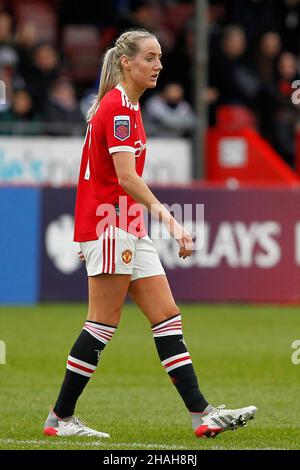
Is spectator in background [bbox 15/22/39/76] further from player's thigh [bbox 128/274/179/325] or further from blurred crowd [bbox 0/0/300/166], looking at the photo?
player's thigh [bbox 128/274/179/325]

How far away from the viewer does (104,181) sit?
759 cm

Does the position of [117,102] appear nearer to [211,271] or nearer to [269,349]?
[269,349]

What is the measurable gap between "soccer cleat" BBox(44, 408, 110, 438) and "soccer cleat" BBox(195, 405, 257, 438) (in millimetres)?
542

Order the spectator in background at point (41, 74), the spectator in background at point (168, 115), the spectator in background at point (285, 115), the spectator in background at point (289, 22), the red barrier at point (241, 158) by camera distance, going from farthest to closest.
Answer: the spectator in background at point (289, 22)
the spectator in background at point (285, 115)
the red barrier at point (241, 158)
the spectator in background at point (168, 115)
the spectator in background at point (41, 74)

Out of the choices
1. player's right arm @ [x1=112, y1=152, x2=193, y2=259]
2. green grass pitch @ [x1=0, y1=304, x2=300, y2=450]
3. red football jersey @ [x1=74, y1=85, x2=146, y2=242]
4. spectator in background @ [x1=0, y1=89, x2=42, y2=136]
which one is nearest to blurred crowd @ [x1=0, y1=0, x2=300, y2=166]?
spectator in background @ [x1=0, y1=89, x2=42, y2=136]

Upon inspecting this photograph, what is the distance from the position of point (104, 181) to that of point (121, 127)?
34 cm

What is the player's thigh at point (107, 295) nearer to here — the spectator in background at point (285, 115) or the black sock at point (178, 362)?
the black sock at point (178, 362)

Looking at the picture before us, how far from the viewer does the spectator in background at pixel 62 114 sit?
1755cm

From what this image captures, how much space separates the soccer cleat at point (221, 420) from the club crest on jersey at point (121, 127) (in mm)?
1578

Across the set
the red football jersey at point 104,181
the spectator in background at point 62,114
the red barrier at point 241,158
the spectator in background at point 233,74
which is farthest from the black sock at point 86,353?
the spectator in background at point 233,74

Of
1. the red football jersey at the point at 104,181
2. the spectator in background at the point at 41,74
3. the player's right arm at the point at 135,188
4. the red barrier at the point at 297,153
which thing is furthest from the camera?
the red barrier at the point at 297,153

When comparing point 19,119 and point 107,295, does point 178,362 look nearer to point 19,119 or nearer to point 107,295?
point 107,295

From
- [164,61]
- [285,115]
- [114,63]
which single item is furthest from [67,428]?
[285,115]

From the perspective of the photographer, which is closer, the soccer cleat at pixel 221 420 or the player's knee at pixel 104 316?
the soccer cleat at pixel 221 420
